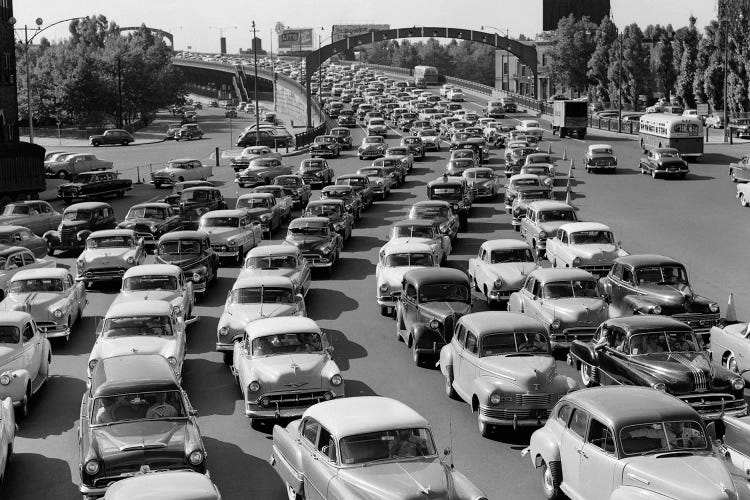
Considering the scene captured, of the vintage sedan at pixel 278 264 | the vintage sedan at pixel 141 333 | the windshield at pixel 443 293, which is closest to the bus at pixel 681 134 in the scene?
the vintage sedan at pixel 278 264

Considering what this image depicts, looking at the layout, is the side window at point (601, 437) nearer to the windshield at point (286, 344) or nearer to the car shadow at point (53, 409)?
the windshield at point (286, 344)

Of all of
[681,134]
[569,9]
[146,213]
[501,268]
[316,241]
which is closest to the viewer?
[501,268]

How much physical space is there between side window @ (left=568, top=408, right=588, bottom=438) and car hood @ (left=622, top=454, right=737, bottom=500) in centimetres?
105

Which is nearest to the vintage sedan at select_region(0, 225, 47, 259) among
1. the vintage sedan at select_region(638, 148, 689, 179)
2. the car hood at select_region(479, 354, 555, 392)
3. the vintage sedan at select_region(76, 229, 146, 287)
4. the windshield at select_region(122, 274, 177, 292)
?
the vintage sedan at select_region(76, 229, 146, 287)

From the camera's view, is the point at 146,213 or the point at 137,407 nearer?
the point at 137,407

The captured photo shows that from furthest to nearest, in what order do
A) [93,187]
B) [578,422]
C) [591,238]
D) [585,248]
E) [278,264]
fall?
[93,187], [591,238], [585,248], [278,264], [578,422]

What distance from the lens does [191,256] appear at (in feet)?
94.3

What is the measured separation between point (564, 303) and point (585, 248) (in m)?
6.90

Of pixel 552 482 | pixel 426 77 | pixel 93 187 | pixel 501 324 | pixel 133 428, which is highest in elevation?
pixel 426 77

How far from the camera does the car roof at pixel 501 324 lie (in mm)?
18344

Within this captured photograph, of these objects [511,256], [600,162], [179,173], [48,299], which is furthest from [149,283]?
[600,162]

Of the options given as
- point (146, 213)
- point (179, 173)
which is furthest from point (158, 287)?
point (179, 173)

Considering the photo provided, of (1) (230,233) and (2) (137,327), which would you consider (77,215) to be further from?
(2) (137,327)

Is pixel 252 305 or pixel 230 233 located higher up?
pixel 230 233
